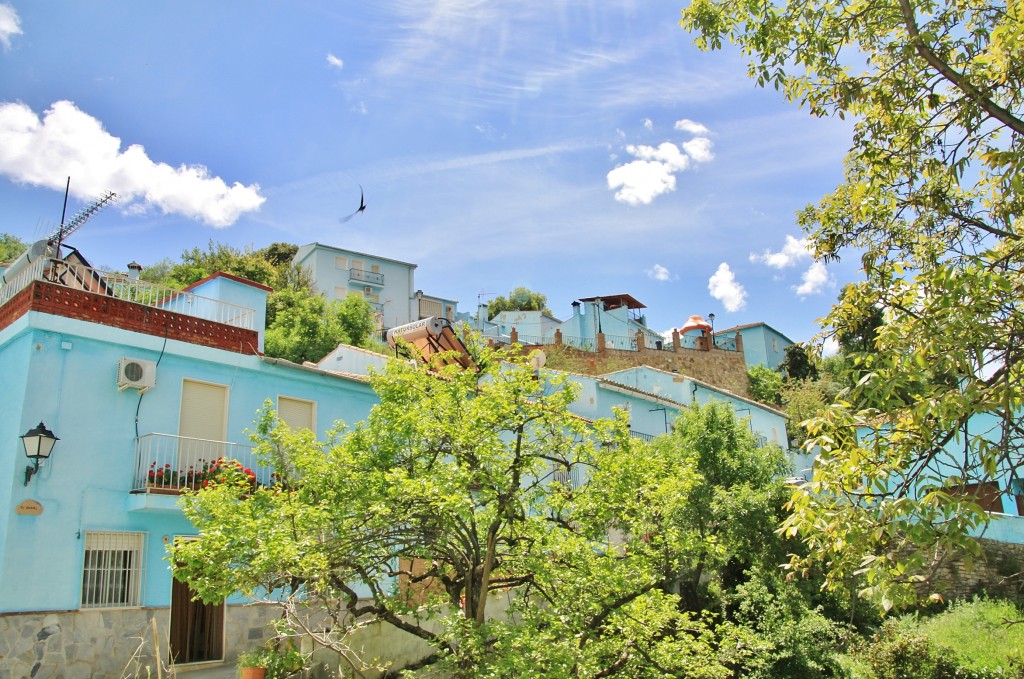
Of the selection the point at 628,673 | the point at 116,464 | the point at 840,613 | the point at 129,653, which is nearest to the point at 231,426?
the point at 116,464

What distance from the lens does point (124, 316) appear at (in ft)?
43.1

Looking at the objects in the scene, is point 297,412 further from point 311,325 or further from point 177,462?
point 311,325

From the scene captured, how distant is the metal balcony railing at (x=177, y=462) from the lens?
41.1 ft

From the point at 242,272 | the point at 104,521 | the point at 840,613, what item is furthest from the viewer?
the point at 242,272

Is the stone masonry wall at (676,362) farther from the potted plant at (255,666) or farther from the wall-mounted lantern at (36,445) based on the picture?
the potted plant at (255,666)

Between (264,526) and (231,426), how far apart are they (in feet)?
18.8

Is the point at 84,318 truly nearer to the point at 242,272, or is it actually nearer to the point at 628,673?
the point at 628,673

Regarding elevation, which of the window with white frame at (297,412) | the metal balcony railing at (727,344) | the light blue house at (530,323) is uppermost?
the light blue house at (530,323)

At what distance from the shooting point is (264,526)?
29.3ft

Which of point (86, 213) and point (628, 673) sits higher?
point (86, 213)

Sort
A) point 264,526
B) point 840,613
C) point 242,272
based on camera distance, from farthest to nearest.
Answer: point 242,272, point 840,613, point 264,526

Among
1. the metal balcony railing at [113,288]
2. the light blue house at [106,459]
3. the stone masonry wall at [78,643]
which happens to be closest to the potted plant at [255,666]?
the stone masonry wall at [78,643]

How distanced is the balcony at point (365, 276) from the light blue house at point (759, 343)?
22.4 metres

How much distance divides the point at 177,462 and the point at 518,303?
42246 millimetres
